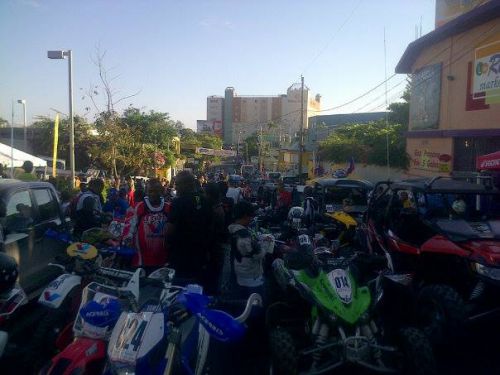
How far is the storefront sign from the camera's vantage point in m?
16.5

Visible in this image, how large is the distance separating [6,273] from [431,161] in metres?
17.4

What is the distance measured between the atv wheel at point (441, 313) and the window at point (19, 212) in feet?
15.3

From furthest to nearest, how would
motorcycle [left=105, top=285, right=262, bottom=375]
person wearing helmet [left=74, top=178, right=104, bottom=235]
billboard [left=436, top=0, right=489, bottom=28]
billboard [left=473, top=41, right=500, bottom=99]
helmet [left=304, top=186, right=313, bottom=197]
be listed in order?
billboard [left=436, top=0, right=489, bottom=28] < billboard [left=473, top=41, right=500, bottom=99] < helmet [left=304, top=186, right=313, bottom=197] < person wearing helmet [left=74, top=178, right=104, bottom=235] < motorcycle [left=105, top=285, right=262, bottom=375]

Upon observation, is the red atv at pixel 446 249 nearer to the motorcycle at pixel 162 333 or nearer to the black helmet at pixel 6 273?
the motorcycle at pixel 162 333

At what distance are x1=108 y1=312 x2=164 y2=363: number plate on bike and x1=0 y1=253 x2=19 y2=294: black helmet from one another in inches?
53.6

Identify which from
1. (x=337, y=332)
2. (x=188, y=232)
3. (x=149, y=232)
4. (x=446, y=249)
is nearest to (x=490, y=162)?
(x=446, y=249)

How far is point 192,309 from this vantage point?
2.88 meters

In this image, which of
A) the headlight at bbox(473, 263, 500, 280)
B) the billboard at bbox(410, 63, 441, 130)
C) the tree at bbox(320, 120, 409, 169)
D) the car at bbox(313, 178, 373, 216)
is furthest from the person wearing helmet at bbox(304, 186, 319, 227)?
the tree at bbox(320, 120, 409, 169)

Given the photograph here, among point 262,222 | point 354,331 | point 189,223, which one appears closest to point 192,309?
point 354,331

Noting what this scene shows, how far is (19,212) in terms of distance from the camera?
5.57 metres

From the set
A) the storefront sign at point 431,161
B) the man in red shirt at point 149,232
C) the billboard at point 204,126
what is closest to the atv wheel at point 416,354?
the man in red shirt at point 149,232

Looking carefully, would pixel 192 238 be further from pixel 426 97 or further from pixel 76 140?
pixel 76 140

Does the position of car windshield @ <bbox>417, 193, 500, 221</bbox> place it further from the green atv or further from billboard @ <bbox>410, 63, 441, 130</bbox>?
billboard @ <bbox>410, 63, 441, 130</bbox>

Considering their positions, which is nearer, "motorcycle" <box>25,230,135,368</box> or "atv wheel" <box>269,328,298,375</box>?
"atv wheel" <box>269,328,298,375</box>
